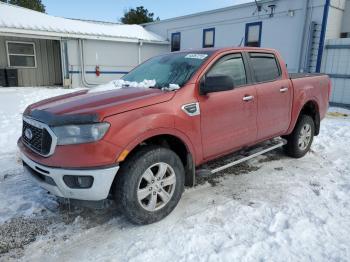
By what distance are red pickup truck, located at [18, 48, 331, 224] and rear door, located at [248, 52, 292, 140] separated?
0.02 meters

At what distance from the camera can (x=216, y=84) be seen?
3340 millimetres

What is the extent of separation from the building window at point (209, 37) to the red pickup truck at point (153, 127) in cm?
1244

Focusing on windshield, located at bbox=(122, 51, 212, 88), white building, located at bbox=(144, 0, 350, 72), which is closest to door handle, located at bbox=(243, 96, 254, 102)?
windshield, located at bbox=(122, 51, 212, 88)

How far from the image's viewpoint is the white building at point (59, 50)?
48.2ft

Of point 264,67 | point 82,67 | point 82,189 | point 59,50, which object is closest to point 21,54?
point 59,50

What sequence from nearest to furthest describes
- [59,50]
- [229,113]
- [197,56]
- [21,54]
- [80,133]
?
[80,133] → [229,113] → [197,56] → [21,54] → [59,50]

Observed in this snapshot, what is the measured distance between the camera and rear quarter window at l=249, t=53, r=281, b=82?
4.34 m

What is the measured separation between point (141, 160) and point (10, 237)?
147 cm

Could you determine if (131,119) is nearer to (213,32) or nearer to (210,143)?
(210,143)

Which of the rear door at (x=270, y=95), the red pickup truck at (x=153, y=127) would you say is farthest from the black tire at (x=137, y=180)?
the rear door at (x=270, y=95)

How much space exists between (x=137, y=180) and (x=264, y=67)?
2.76 m

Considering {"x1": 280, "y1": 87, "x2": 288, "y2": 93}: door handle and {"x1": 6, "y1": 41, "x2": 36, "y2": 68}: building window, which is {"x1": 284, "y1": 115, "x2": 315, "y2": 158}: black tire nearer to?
{"x1": 280, "y1": 87, "x2": 288, "y2": 93}: door handle

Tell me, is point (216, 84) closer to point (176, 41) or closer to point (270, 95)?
point (270, 95)

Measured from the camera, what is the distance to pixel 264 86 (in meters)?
4.30
